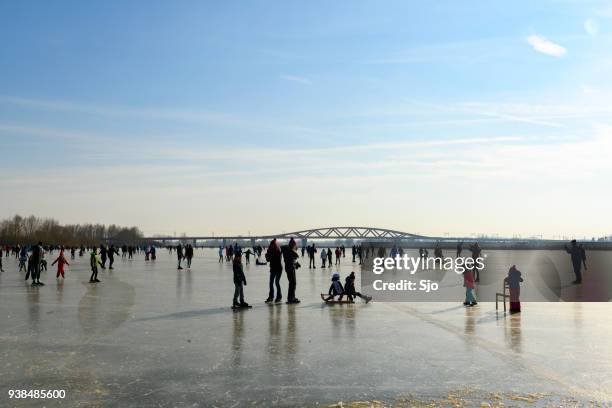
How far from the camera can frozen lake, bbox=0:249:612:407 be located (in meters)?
6.68

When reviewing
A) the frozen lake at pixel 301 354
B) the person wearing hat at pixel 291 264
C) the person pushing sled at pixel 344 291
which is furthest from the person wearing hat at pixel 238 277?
the person pushing sled at pixel 344 291

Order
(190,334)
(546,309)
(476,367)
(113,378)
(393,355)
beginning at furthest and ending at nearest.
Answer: (546,309) → (190,334) → (393,355) → (476,367) → (113,378)

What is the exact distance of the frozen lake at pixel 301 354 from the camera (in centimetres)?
668

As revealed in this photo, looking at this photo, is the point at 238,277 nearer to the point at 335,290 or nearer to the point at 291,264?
the point at 291,264

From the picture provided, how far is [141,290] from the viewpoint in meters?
20.2

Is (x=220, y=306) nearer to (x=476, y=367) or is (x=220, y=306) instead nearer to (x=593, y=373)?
(x=476, y=367)

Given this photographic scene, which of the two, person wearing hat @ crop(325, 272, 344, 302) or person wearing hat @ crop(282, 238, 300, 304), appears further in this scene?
person wearing hat @ crop(325, 272, 344, 302)

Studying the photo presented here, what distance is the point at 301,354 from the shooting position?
29.2ft

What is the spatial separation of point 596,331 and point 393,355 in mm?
5323

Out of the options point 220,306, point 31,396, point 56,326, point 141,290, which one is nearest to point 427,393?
point 31,396

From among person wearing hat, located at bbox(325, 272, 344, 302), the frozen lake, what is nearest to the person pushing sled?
person wearing hat, located at bbox(325, 272, 344, 302)

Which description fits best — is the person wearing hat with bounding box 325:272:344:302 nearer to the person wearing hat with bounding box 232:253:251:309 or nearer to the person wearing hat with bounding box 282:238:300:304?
the person wearing hat with bounding box 282:238:300:304

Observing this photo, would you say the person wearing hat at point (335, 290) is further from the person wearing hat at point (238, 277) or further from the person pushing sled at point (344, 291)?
the person wearing hat at point (238, 277)

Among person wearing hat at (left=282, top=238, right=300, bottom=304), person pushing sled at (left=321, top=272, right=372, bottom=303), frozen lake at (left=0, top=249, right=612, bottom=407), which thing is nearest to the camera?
frozen lake at (left=0, top=249, right=612, bottom=407)
